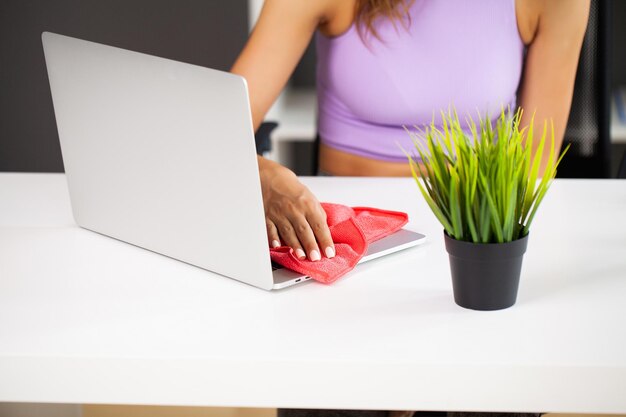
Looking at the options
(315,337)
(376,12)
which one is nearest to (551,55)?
(376,12)

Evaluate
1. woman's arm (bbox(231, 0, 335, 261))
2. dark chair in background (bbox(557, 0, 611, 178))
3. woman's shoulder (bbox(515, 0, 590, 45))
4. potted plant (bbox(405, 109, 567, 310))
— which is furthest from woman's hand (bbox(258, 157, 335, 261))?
dark chair in background (bbox(557, 0, 611, 178))

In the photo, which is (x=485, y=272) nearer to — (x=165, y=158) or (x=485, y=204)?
(x=485, y=204)

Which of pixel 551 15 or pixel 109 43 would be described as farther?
pixel 109 43

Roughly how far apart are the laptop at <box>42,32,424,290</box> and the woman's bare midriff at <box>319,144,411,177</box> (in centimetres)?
62

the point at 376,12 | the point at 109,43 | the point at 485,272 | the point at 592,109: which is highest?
the point at 376,12

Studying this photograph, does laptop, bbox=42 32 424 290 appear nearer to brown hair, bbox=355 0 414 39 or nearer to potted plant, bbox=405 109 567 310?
potted plant, bbox=405 109 567 310

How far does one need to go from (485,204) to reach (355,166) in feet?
3.05

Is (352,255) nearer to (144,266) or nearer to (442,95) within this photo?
(144,266)

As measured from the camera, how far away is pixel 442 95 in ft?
5.49

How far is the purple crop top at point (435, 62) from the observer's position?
166 cm

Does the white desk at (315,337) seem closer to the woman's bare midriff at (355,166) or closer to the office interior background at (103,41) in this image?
the woman's bare midriff at (355,166)

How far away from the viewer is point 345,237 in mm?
1040

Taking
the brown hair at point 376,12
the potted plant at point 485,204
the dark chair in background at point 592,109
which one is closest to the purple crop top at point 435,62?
the brown hair at point 376,12

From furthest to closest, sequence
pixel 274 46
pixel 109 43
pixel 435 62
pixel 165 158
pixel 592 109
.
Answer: pixel 109 43, pixel 592 109, pixel 435 62, pixel 274 46, pixel 165 158
